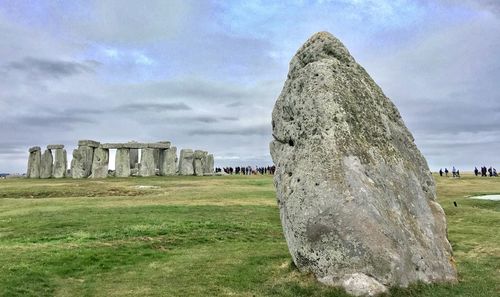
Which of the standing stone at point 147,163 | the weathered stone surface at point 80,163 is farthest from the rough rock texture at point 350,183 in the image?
the weathered stone surface at point 80,163

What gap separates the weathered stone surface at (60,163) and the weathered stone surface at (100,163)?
14.7 ft

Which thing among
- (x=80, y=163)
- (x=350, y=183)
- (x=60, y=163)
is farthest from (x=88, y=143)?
(x=350, y=183)

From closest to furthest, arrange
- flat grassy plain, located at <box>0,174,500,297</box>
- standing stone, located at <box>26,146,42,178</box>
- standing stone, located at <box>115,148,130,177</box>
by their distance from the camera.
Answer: flat grassy plain, located at <box>0,174,500,297</box> < standing stone, located at <box>115,148,130,177</box> < standing stone, located at <box>26,146,42,178</box>

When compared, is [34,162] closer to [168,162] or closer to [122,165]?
[122,165]

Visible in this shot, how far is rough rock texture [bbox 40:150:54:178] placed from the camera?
61.1m

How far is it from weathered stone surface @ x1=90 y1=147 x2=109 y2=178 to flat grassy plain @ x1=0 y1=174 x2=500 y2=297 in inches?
946

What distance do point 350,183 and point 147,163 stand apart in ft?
166

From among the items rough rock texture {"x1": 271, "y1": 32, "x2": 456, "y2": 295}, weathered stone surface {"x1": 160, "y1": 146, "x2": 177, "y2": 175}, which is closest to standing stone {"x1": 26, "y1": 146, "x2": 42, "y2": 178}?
weathered stone surface {"x1": 160, "y1": 146, "x2": 177, "y2": 175}

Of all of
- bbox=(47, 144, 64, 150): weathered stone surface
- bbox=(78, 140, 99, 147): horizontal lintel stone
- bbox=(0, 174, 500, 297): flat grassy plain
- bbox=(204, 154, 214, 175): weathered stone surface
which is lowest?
bbox=(0, 174, 500, 297): flat grassy plain

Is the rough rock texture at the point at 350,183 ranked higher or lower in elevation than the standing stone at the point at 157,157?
lower

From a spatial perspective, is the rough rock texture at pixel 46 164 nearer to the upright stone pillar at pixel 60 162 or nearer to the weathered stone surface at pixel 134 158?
the upright stone pillar at pixel 60 162

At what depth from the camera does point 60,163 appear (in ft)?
197

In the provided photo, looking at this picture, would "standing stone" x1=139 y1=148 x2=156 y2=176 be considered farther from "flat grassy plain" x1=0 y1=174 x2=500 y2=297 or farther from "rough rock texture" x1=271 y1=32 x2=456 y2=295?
"rough rock texture" x1=271 y1=32 x2=456 y2=295

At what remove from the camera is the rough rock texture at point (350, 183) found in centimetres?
1172
